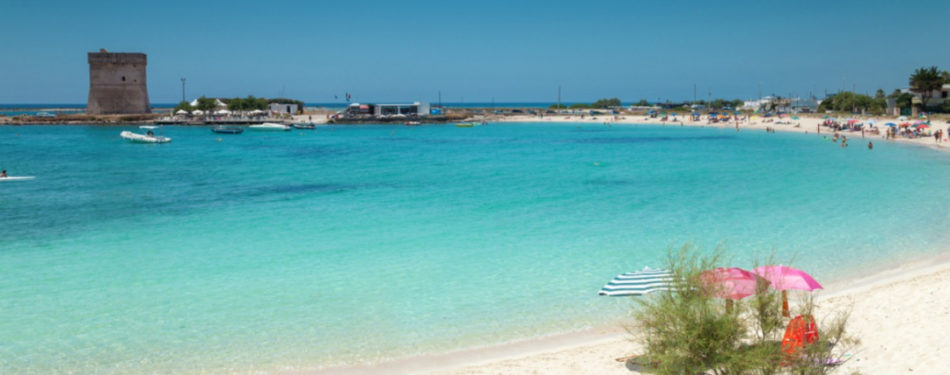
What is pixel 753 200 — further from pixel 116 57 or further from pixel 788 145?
pixel 116 57

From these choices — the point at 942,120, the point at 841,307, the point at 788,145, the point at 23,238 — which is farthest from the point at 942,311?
the point at 942,120

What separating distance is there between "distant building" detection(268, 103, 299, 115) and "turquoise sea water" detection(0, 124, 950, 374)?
73745mm

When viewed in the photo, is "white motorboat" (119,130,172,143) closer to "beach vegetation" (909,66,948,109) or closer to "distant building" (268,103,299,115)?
"distant building" (268,103,299,115)

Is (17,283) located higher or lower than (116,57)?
lower

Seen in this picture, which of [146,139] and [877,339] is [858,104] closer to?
[146,139]

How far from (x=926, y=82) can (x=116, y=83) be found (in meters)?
94.2

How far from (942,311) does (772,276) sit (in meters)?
2.97

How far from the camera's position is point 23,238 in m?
16.6

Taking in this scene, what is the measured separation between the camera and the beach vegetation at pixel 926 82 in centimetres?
6825

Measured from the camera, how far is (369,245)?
1547 centimetres

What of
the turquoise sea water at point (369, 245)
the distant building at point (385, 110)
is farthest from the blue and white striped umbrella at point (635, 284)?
the distant building at point (385, 110)

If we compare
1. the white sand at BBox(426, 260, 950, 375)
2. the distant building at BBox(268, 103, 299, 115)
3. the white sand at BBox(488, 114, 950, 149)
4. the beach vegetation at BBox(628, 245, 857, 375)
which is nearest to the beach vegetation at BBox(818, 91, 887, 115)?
the white sand at BBox(488, 114, 950, 149)

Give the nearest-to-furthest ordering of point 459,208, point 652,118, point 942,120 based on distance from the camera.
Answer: point 459,208 → point 942,120 → point 652,118

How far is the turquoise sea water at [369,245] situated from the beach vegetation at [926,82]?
4405 cm
